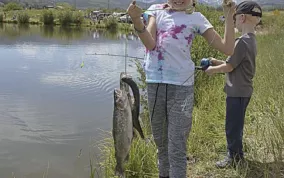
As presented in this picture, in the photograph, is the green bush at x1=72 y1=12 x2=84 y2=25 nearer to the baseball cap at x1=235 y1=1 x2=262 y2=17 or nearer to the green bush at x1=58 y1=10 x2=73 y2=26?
the green bush at x1=58 y1=10 x2=73 y2=26

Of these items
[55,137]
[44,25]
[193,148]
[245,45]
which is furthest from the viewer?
[44,25]

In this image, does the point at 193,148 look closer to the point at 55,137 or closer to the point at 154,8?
the point at 154,8

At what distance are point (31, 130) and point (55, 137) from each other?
2.53ft

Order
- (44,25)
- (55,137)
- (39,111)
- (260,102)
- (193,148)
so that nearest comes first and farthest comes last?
(193,148) → (260,102) → (55,137) → (39,111) → (44,25)

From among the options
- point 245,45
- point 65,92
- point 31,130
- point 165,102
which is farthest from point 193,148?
point 65,92

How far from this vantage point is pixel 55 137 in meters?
9.12

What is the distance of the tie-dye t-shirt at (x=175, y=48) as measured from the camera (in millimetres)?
3043

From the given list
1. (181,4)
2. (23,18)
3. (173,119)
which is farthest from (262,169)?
(23,18)

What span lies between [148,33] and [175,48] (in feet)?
0.84

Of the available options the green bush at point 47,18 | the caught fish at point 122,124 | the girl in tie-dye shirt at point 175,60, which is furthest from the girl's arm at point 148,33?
the green bush at point 47,18

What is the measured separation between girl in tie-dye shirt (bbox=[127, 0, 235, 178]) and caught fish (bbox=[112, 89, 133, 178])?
1.38 feet

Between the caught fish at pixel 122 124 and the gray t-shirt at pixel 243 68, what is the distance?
1587mm

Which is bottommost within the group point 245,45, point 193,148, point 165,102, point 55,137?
point 55,137

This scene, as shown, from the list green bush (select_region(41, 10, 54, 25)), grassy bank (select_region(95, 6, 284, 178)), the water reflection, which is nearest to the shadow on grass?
grassy bank (select_region(95, 6, 284, 178))
